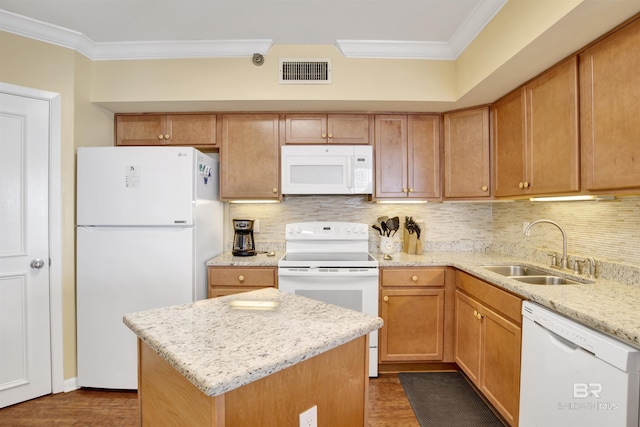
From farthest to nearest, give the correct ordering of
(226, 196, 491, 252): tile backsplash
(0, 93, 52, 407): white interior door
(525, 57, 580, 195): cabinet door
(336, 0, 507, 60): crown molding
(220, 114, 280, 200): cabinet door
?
(226, 196, 491, 252): tile backsplash, (220, 114, 280, 200): cabinet door, (336, 0, 507, 60): crown molding, (0, 93, 52, 407): white interior door, (525, 57, 580, 195): cabinet door

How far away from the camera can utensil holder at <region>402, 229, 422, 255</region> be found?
2.73 metres

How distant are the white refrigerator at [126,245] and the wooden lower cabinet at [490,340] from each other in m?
1.93

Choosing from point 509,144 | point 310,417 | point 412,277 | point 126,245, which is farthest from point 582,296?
point 126,245

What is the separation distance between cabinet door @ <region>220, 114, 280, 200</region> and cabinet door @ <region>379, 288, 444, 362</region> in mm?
1336

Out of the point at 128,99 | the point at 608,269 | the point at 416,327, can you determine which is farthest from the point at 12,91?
the point at 608,269

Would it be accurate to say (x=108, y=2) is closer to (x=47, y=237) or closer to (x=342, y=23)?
(x=342, y=23)

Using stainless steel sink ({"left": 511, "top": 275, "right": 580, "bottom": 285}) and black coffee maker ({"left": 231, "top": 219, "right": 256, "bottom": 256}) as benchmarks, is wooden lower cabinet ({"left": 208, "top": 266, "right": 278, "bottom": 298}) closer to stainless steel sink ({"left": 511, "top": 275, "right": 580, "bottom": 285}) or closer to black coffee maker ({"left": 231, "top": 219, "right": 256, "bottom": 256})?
black coffee maker ({"left": 231, "top": 219, "right": 256, "bottom": 256})

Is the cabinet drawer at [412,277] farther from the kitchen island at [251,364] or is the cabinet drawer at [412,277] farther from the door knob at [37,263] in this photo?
the door knob at [37,263]

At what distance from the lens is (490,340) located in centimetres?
184

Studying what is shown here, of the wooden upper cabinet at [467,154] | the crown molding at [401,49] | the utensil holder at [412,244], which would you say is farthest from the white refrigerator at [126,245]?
the wooden upper cabinet at [467,154]

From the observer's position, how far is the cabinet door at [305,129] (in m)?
2.54

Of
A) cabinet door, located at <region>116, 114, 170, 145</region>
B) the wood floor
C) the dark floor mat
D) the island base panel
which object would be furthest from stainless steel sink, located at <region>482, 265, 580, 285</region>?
cabinet door, located at <region>116, 114, 170, 145</region>

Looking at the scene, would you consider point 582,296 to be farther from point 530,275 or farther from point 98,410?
point 98,410

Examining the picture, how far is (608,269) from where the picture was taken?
5.54 feet
